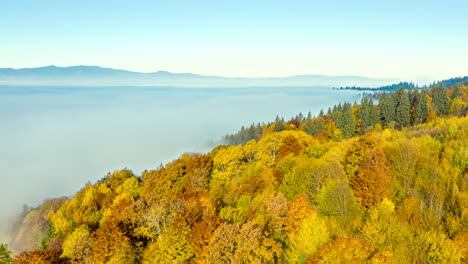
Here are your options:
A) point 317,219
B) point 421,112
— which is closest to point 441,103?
point 421,112

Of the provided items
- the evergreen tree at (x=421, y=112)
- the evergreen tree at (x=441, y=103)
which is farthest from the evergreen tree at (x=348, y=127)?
the evergreen tree at (x=441, y=103)

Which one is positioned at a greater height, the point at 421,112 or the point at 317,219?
the point at 421,112

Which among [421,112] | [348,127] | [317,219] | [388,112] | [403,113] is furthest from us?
[388,112]

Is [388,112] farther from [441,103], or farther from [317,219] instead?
[317,219]

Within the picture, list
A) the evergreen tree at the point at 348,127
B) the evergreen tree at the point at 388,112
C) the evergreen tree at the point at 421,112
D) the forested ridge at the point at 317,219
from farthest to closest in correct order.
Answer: the evergreen tree at the point at 388,112 < the evergreen tree at the point at 348,127 < the evergreen tree at the point at 421,112 < the forested ridge at the point at 317,219

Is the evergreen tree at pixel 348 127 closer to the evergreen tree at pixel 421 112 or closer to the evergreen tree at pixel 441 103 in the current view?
the evergreen tree at pixel 421 112

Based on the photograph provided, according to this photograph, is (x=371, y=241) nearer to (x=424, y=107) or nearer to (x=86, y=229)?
(x=86, y=229)

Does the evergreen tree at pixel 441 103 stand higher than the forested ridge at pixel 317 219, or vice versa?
the evergreen tree at pixel 441 103

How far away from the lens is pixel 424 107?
9638 cm

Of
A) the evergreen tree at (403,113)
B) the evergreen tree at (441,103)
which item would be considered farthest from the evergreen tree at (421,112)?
the evergreen tree at (441,103)

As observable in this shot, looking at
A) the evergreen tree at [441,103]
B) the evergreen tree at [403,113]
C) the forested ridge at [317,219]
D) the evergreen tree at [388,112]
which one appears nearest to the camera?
the forested ridge at [317,219]

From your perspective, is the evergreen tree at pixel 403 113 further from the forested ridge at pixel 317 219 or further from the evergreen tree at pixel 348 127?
the forested ridge at pixel 317 219

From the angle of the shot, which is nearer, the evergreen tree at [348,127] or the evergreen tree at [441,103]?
the evergreen tree at [348,127]

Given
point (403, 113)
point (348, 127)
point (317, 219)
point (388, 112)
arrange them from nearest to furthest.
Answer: point (317, 219), point (348, 127), point (403, 113), point (388, 112)
